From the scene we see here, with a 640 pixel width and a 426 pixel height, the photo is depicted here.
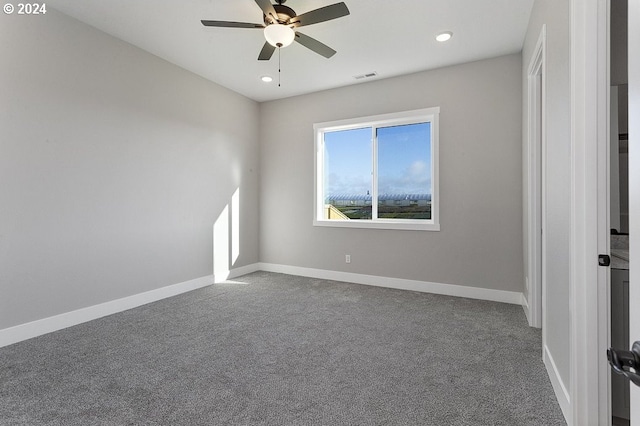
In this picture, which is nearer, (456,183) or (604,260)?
(604,260)

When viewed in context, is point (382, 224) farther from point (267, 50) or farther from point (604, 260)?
point (604, 260)

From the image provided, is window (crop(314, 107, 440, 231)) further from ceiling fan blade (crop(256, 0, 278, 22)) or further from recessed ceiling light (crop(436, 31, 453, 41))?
ceiling fan blade (crop(256, 0, 278, 22))

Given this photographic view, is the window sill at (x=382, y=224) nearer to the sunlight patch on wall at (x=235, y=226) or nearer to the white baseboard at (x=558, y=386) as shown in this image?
the sunlight patch on wall at (x=235, y=226)

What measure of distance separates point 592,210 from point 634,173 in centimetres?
120

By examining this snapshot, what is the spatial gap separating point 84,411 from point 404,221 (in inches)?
147

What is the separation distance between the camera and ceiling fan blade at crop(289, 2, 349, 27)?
7.62 ft

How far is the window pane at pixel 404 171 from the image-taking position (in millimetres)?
4293

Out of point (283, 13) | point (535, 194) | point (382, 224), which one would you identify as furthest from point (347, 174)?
point (283, 13)

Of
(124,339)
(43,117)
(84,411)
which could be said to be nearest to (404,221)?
(124,339)

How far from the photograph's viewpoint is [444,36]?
10.8 feet

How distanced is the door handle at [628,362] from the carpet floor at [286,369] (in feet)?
4.56

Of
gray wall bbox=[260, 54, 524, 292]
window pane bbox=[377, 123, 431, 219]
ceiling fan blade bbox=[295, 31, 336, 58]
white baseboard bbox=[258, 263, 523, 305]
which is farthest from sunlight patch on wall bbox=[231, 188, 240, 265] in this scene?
ceiling fan blade bbox=[295, 31, 336, 58]

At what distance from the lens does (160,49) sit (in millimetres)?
3639

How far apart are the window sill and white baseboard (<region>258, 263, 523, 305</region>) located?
2.28ft
